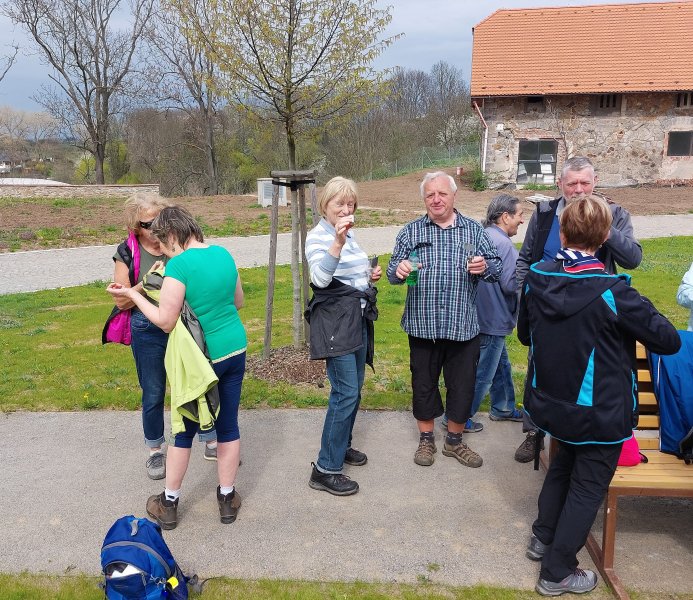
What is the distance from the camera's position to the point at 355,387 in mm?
3740

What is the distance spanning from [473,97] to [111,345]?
2288cm

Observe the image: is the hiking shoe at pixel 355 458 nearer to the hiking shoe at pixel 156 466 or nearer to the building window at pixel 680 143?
the hiking shoe at pixel 156 466

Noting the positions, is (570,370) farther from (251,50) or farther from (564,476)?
(251,50)

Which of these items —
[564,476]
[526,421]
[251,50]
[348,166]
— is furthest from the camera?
[348,166]

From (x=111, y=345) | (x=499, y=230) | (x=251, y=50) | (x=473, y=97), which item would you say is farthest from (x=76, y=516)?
(x=473, y=97)

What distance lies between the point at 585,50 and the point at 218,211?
17.3 m

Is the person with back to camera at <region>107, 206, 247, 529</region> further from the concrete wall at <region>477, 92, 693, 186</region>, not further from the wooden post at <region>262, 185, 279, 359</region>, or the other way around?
the concrete wall at <region>477, 92, 693, 186</region>

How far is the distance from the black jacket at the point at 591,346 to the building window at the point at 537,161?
25.9 metres

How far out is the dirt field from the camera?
661 inches

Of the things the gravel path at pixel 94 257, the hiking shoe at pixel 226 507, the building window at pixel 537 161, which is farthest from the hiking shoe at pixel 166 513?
the building window at pixel 537 161

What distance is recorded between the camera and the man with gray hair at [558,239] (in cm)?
363

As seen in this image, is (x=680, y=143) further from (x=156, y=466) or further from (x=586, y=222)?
(x=156, y=466)

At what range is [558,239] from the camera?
3928 mm

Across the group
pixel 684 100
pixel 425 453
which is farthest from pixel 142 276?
pixel 684 100
